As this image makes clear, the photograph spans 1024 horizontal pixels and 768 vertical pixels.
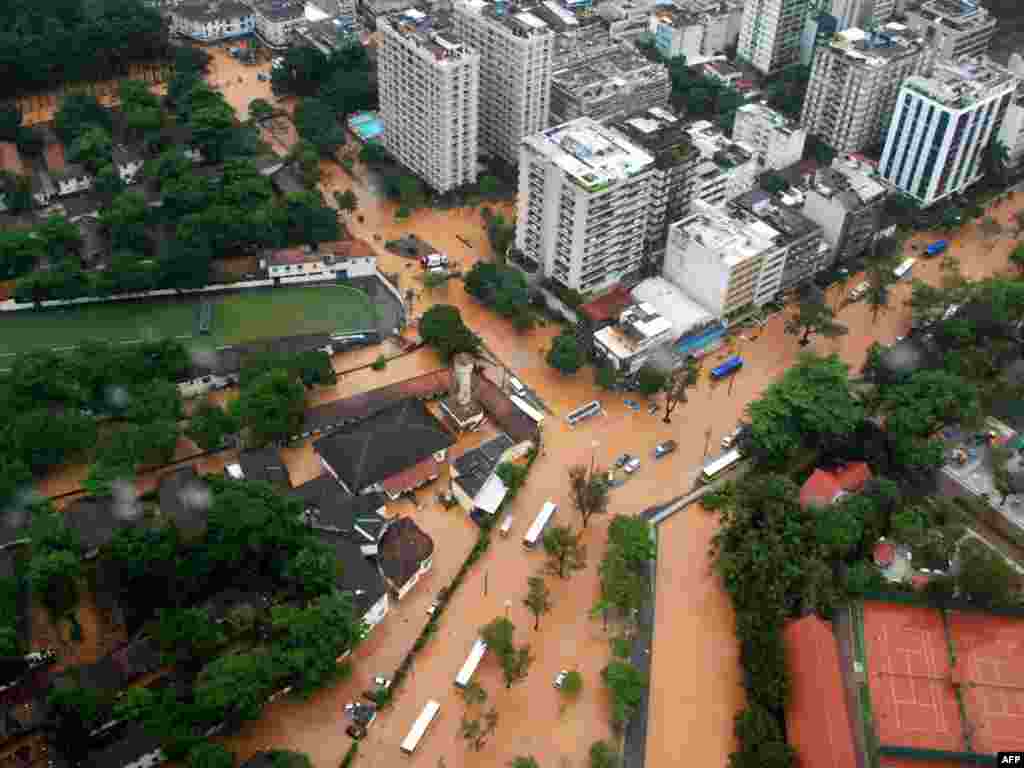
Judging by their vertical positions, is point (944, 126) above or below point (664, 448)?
above

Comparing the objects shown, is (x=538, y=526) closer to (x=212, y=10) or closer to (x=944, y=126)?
(x=944, y=126)

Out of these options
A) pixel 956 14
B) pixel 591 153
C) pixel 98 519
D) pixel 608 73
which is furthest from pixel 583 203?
pixel 956 14

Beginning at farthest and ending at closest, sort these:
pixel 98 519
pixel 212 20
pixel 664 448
→ 1. pixel 212 20
2. pixel 664 448
3. pixel 98 519

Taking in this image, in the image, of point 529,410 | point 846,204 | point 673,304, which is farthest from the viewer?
point 846,204

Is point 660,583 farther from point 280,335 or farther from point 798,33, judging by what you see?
point 798,33

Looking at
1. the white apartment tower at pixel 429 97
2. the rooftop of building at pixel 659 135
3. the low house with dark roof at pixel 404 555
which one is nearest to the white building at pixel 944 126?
the rooftop of building at pixel 659 135

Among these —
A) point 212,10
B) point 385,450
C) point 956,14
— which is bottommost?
point 385,450

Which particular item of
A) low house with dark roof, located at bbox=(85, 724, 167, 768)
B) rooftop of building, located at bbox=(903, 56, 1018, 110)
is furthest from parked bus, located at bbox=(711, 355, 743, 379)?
low house with dark roof, located at bbox=(85, 724, 167, 768)
